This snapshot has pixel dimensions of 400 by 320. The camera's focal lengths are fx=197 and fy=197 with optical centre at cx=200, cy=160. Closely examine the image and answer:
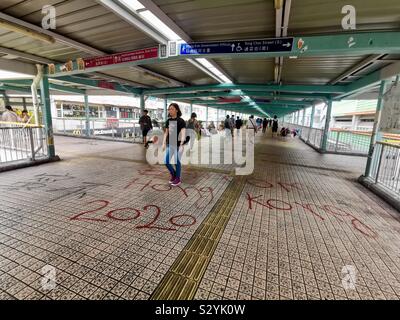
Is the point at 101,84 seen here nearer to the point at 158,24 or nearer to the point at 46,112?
the point at 46,112

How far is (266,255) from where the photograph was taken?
2445mm

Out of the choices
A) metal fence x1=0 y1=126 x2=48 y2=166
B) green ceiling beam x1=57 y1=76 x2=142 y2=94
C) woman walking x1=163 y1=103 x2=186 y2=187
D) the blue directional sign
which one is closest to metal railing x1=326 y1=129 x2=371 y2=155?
the blue directional sign

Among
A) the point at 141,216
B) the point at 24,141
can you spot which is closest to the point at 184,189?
the point at 141,216

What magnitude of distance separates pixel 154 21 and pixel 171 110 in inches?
67.1

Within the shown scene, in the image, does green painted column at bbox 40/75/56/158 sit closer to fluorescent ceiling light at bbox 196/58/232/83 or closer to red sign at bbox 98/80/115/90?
red sign at bbox 98/80/115/90

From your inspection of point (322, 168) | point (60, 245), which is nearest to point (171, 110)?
point (60, 245)

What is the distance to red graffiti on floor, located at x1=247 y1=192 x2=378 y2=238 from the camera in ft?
10.7

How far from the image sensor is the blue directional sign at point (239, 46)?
13.0 feet

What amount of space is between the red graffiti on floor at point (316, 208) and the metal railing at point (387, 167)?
1.51 meters

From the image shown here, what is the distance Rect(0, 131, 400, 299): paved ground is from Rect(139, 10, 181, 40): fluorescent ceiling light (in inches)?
134

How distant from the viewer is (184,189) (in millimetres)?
4598

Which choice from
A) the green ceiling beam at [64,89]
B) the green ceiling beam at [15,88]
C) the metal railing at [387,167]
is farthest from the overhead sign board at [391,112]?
the green ceiling beam at [15,88]

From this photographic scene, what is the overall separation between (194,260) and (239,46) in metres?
4.13
